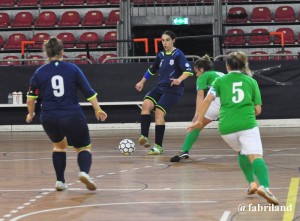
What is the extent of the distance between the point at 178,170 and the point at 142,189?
199cm

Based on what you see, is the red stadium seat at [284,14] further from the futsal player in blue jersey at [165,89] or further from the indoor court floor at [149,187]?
the futsal player in blue jersey at [165,89]

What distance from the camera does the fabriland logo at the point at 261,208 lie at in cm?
804

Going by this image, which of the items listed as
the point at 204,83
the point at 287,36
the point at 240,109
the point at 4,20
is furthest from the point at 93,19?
the point at 240,109

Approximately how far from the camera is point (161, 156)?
13.9 metres

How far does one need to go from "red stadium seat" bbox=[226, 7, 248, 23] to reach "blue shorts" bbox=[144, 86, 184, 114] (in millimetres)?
11659

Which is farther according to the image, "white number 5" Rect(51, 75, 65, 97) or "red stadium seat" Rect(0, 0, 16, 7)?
"red stadium seat" Rect(0, 0, 16, 7)

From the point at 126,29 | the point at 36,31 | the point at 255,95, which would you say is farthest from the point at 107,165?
the point at 36,31

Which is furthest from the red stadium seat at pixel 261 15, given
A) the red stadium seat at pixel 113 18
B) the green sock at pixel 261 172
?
the green sock at pixel 261 172

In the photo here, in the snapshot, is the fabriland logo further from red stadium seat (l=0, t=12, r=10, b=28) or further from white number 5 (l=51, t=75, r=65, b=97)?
red stadium seat (l=0, t=12, r=10, b=28)

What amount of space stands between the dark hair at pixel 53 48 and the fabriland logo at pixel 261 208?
2996 mm

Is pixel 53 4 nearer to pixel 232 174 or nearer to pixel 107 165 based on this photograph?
pixel 107 165

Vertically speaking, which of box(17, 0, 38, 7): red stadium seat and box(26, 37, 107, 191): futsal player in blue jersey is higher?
box(17, 0, 38, 7): red stadium seat

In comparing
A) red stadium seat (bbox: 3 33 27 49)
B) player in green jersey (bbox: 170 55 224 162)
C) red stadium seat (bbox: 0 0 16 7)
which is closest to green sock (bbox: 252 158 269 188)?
player in green jersey (bbox: 170 55 224 162)

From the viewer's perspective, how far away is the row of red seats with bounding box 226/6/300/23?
83.3ft
